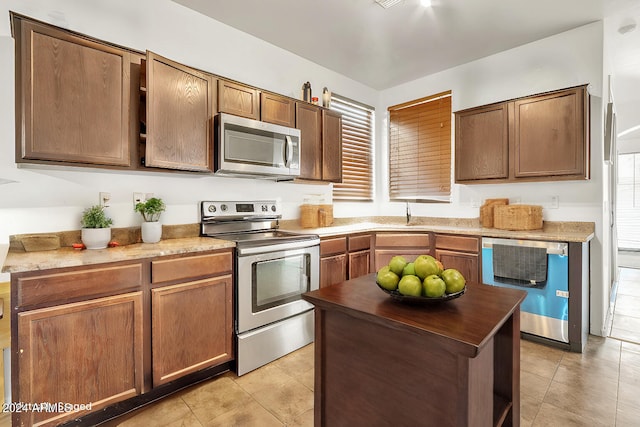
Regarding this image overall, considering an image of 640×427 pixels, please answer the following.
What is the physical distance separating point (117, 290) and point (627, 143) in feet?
27.7

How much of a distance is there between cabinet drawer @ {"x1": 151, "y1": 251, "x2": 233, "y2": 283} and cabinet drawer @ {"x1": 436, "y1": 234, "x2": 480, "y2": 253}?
213 cm

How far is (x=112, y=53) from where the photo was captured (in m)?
2.01

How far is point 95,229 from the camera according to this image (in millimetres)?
1982

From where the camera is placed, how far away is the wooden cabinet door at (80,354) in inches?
58.9

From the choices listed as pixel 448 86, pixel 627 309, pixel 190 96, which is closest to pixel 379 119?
pixel 448 86

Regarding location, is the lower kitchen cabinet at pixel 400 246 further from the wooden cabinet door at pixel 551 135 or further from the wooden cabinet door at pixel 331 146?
the wooden cabinet door at pixel 551 135

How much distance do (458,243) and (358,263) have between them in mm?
1010

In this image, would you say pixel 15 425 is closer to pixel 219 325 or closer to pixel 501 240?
pixel 219 325

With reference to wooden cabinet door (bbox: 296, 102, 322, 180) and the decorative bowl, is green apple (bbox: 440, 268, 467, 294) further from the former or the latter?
wooden cabinet door (bbox: 296, 102, 322, 180)

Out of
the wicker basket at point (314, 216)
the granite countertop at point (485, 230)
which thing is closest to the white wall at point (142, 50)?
the wicker basket at point (314, 216)

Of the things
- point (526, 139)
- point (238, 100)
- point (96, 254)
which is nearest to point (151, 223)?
point (96, 254)

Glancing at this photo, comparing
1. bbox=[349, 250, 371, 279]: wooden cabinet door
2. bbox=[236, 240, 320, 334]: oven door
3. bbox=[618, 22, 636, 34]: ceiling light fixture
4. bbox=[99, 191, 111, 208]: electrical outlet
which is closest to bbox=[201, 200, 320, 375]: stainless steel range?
bbox=[236, 240, 320, 334]: oven door

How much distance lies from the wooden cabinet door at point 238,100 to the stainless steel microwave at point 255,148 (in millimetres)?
128

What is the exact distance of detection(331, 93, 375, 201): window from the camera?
4027 mm
